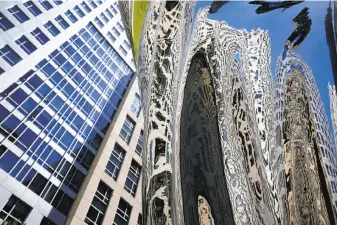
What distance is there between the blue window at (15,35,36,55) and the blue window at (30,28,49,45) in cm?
38

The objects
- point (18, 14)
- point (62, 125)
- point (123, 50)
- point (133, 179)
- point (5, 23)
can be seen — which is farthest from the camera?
point (123, 50)

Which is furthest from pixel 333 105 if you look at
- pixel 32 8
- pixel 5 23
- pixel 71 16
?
pixel 71 16

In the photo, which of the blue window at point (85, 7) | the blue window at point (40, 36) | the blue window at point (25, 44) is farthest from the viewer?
the blue window at point (85, 7)

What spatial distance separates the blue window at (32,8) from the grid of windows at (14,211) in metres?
4.91

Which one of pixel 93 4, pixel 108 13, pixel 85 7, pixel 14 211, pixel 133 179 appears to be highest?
pixel 108 13

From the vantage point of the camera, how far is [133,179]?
8734 mm

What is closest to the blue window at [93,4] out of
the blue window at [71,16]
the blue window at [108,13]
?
the blue window at [108,13]

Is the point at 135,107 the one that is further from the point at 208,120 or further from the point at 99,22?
the point at 208,120

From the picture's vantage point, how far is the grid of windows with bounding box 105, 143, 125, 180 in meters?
8.12

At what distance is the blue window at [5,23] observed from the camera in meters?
7.82

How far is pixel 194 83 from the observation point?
916mm

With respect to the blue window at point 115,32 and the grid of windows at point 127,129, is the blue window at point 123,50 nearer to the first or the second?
the blue window at point 115,32

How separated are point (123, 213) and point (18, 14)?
16.6 feet

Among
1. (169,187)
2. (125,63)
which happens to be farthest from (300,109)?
(125,63)
